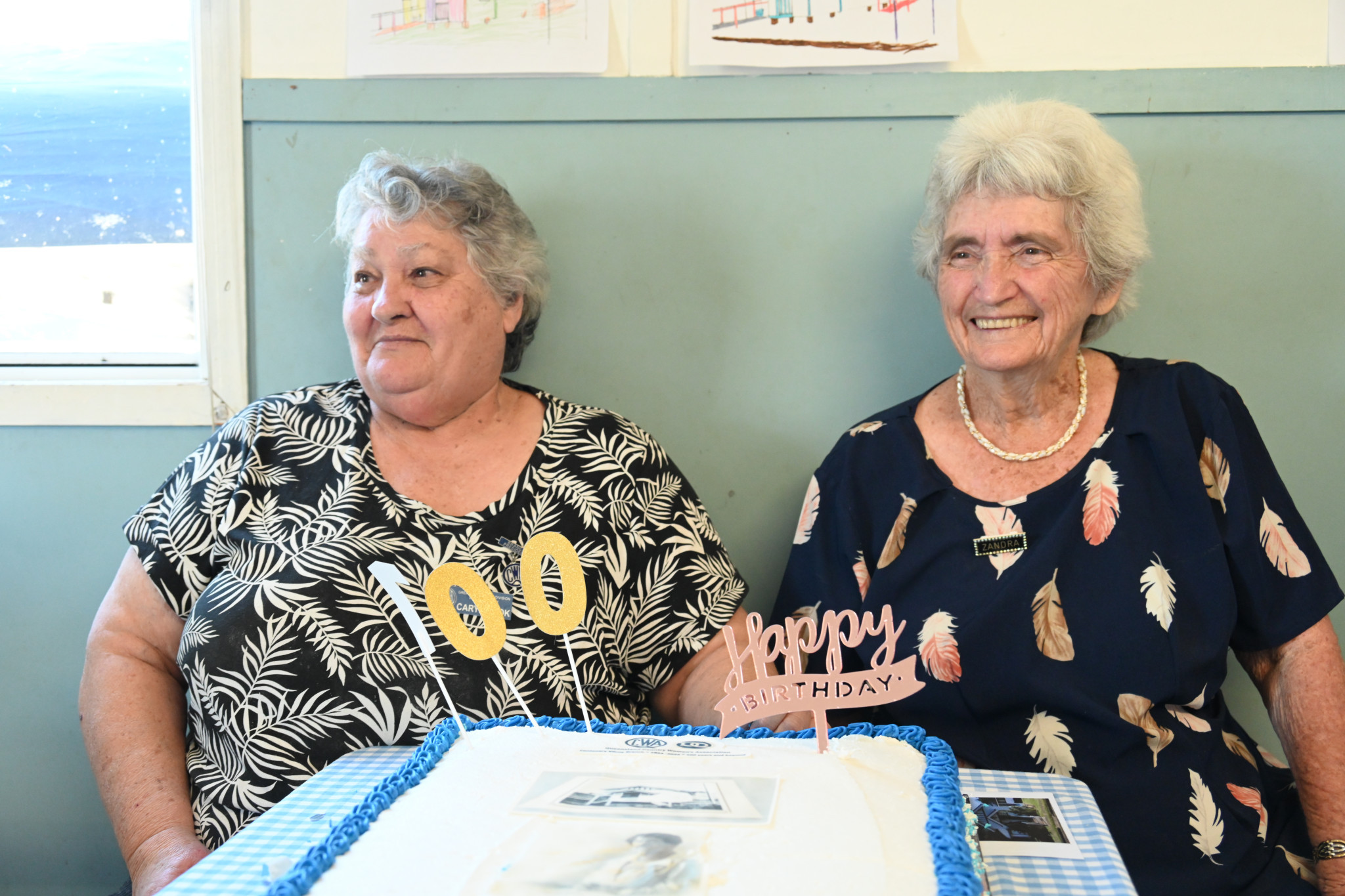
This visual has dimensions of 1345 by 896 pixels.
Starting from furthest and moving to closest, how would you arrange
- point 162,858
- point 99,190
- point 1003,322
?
1. point 99,190
2. point 1003,322
3. point 162,858

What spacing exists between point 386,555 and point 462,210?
613 millimetres

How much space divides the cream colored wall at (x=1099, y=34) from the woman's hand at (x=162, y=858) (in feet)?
5.02

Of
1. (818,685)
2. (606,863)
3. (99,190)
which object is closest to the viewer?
(606,863)

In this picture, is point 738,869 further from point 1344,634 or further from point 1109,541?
point 1344,634

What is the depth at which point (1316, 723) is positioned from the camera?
1402 millimetres

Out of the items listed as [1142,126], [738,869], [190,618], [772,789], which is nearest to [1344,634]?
[1142,126]

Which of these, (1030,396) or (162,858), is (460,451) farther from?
(1030,396)

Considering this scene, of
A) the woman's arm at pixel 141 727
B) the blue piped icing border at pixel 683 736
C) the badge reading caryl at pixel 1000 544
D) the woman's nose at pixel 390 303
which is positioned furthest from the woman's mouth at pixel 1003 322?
the woman's arm at pixel 141 727

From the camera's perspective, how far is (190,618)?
1.43 metres

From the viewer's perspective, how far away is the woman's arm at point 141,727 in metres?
1.35

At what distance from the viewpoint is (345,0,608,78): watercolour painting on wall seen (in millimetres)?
1866

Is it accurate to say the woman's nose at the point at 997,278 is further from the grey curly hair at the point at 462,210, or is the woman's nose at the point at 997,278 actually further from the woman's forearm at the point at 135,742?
the woman's forearm at the point at 135,742

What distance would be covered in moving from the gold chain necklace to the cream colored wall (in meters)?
0.61

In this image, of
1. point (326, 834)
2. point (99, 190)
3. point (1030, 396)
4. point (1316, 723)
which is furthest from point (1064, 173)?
point (99, 190)
